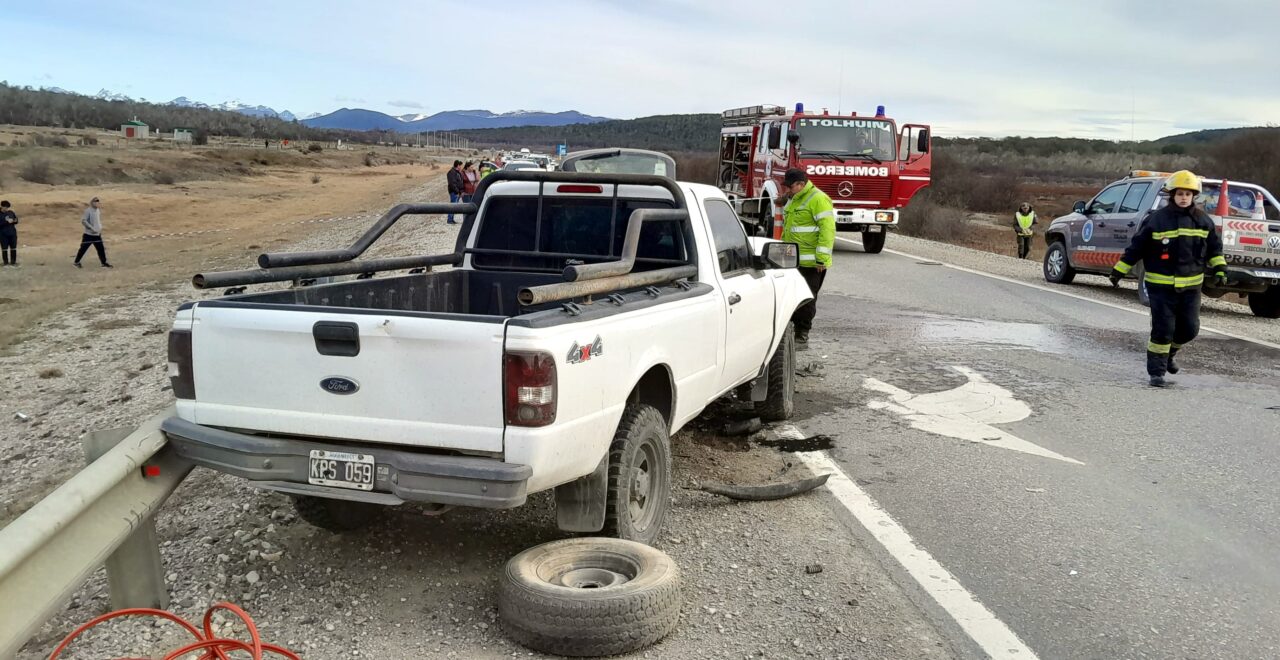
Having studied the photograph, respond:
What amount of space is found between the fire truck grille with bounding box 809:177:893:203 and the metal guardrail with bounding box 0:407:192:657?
17967 mm

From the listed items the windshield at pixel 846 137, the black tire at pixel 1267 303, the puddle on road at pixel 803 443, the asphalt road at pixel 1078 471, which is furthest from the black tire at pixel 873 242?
the puddle on road at pixel 803 443

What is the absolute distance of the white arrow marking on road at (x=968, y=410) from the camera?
7121 millimetres

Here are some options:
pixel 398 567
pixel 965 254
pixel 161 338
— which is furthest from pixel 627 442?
pixel 965 254

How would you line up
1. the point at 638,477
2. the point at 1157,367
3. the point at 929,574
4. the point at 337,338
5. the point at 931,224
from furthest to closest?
the point at 931,224
the point at 1157,367
the point at 638,477
the point at 929,574
the point at 337,338

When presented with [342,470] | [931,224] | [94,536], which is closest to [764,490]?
[342,470]

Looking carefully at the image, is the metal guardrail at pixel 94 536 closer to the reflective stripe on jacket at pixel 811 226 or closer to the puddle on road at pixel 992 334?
the reflective stripe on jacket at pixel 811 226

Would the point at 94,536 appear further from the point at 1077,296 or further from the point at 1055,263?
the point at 1055,263

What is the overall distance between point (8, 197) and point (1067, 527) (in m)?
47.3

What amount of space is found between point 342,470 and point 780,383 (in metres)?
3.89

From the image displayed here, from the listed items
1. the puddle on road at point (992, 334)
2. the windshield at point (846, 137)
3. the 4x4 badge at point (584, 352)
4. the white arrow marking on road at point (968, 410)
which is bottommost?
the white arrow marking on road at point (968, 410)

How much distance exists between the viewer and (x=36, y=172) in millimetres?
52531

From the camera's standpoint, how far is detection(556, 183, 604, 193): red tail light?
6082mm

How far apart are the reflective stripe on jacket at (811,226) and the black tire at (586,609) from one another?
602cm

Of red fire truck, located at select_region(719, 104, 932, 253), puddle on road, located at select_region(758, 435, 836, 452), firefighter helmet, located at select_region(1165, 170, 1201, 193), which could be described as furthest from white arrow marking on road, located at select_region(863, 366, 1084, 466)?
red fire truck, located at select_region(719, 104, 932, 253)
